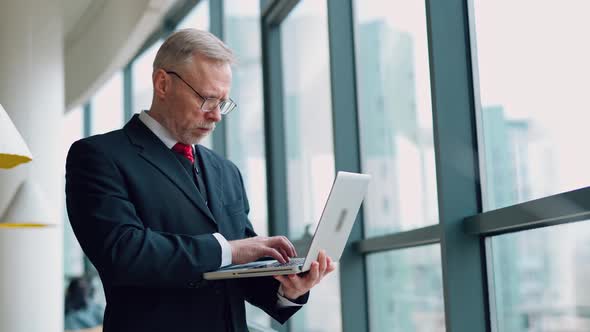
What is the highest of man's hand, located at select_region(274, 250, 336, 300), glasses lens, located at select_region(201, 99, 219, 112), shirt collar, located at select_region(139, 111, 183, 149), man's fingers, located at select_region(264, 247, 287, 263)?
glasses lens, located at select_region(201, 99, 219, 112)

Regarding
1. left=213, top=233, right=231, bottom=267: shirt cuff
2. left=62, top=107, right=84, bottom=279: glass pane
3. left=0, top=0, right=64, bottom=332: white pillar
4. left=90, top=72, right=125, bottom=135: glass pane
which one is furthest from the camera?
left=62, top=107, right=84, bottom=279: glass pane

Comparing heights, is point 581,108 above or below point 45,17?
below

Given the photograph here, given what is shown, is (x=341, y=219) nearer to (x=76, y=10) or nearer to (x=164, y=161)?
(x=164, y=161)

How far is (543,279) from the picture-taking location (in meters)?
2.34

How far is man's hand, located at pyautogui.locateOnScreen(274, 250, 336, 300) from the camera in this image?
1.98 metres

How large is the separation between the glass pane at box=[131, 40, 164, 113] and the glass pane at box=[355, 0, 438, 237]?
5.11 metres

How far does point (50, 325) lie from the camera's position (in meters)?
5.58

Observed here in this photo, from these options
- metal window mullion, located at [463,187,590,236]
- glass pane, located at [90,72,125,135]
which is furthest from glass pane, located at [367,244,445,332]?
glass pane, located at [90,72,125,135]

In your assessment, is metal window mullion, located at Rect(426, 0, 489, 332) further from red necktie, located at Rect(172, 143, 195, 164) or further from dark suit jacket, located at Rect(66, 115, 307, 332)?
red necktie, located at Rect(172, 143, 195, 164)

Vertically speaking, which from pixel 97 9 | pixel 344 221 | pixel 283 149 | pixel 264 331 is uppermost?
pixel 97 9

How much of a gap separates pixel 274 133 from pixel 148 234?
10.1 ft

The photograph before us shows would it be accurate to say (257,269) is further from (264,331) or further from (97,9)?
(97,9)

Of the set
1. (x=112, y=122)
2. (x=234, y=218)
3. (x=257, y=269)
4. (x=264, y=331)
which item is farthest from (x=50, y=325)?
(x=112, y=122)

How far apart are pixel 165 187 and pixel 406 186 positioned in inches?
58.5
